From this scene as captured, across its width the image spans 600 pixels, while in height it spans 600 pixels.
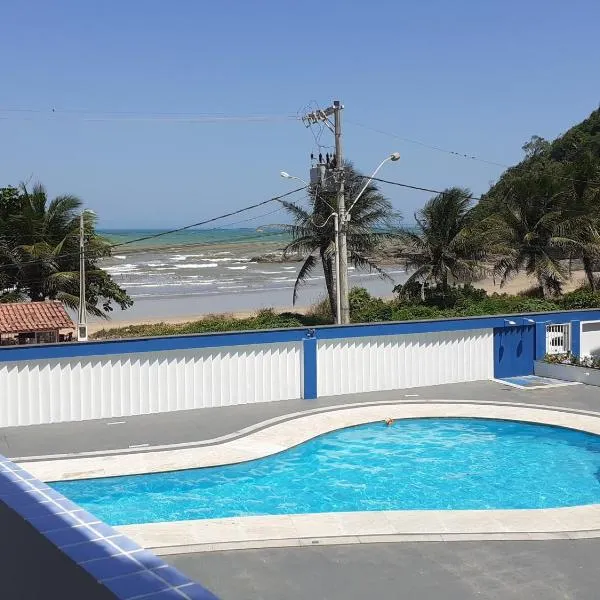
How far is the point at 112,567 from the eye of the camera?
3297 mm

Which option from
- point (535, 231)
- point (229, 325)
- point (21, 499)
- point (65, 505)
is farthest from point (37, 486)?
point (535, 231)

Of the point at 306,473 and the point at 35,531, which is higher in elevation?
the point at 35,531

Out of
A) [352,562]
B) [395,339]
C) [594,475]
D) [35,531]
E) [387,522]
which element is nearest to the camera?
[35,531]

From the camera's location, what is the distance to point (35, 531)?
3.72 m

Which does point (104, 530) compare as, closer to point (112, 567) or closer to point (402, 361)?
point (112, 567)

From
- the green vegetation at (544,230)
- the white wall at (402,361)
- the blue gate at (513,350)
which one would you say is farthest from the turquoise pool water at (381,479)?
the green vegetation at (544,230)

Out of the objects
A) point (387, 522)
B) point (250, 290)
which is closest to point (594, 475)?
point (387, 522)

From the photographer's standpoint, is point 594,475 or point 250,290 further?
point 250,290

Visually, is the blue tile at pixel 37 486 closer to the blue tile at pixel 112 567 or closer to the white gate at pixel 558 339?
the blue tile at pixel 112 567

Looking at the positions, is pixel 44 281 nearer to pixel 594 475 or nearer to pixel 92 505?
pixel 92 505

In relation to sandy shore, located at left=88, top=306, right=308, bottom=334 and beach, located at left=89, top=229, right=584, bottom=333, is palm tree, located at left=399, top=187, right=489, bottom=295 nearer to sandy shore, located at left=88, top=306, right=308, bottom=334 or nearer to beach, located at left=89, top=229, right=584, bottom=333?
beach, located at left=89, top=229, right=584, bottom=333

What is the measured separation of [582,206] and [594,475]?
19.7m

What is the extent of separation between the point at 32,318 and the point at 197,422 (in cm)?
890

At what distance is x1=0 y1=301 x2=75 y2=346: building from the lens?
23000 mm
